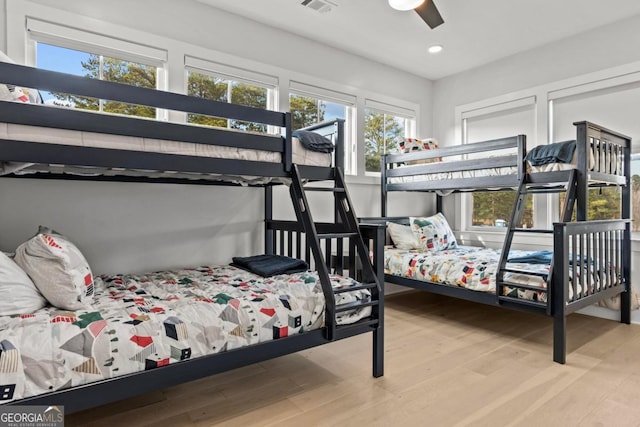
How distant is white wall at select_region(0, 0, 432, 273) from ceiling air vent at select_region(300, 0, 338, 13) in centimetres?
52

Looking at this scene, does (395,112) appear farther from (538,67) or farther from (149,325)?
(149,325)

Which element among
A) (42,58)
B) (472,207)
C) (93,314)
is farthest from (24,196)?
Answer: (472,207)

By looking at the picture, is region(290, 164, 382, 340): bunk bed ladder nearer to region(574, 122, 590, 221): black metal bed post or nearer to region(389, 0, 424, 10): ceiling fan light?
region(389, 0, 424, 10): ceiling fan light

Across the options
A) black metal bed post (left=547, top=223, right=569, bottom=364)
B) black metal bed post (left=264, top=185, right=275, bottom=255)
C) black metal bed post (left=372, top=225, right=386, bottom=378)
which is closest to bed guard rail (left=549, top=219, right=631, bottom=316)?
black metal bed post (left=547, top=223, right=569, bottom=364)

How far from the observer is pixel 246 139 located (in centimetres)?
207

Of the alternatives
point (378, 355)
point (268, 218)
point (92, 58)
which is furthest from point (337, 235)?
point (92, 58)

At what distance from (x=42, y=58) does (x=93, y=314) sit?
1.97 meters

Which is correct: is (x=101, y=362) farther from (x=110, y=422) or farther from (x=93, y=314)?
(x=110, y=422)

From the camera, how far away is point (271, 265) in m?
2.58

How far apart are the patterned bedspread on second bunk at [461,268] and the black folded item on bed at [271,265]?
1.28 meters

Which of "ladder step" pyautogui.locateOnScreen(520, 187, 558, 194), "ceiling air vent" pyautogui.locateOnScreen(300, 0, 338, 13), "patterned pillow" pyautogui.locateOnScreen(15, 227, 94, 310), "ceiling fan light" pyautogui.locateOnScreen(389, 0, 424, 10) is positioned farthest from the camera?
"ladder step" pyautogui.locateOnScreen(520, 187, 558, 194)

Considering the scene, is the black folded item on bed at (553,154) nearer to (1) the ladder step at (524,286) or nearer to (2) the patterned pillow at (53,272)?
(1) the ladder step at (524,286)

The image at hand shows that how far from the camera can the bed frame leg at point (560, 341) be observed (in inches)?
95.0

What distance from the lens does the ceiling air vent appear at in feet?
9.75
